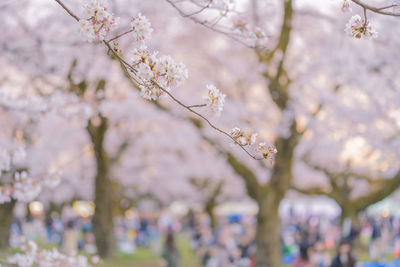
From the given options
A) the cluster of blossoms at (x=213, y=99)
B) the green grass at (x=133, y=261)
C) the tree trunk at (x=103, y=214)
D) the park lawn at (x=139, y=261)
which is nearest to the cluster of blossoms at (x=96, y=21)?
the cluster of blossoms at (x=213, y=99)

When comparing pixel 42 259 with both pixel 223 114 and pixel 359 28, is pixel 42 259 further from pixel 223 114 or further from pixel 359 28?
pixel 223 114

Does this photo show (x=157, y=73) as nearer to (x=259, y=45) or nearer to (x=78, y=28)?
(x=78, y=28)

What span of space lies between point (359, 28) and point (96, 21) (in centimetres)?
149

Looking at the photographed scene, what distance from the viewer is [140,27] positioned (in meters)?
2.77

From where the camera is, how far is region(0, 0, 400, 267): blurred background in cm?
989

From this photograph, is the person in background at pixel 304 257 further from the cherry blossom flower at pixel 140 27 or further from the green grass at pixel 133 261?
the green grass at pixel 133 261

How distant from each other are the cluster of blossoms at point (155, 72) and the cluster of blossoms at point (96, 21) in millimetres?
198

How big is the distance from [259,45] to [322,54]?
32.7 ft

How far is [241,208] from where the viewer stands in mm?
66562

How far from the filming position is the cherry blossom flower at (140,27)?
2754 mm

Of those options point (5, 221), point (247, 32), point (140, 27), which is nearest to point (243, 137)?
point (140, 27)

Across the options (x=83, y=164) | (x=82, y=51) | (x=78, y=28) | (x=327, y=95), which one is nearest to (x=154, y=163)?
(x=83, y=164)

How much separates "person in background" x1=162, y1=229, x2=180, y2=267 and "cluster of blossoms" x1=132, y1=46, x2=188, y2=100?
1112cm

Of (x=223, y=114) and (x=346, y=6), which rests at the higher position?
(x=223, y=114)
